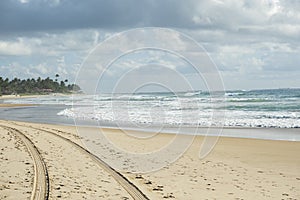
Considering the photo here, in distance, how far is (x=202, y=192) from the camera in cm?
939

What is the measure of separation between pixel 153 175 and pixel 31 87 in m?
168

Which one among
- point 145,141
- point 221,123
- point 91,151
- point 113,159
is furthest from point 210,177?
point 221,123

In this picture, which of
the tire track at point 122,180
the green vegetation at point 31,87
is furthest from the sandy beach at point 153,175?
the green vegetation at point 31,87

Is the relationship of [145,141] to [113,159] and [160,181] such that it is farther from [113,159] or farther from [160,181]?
[160,181]

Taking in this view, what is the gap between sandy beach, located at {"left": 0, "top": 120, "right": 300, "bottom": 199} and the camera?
909 cm

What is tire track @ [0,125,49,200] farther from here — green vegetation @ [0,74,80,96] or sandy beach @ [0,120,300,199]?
green vegetation @ [0,74,80,96]

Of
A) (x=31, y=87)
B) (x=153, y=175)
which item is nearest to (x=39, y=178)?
(x=153, y=175)

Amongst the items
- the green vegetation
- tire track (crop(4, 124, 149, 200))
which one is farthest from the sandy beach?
the green vegetation

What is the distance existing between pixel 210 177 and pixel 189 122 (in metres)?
18.8

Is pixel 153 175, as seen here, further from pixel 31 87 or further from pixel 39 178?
pixel 31 87

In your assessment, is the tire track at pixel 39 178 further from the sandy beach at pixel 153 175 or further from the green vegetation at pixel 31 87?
the green vegetation at pixel 31 87

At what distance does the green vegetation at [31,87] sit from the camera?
153 metres

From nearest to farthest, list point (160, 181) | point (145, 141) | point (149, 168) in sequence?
point (160, 181) → point (149, 168) → point (145, 141)

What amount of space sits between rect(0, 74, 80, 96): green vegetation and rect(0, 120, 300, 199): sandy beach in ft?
465
